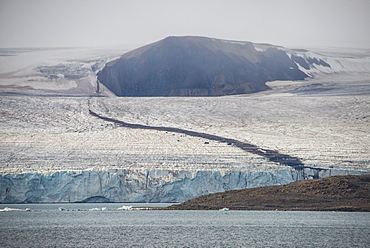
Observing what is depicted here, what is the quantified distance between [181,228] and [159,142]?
1358cm

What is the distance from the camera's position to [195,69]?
63406mm

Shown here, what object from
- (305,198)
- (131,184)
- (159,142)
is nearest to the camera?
(305,198)

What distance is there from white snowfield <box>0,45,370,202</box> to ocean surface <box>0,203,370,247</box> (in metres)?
3.06

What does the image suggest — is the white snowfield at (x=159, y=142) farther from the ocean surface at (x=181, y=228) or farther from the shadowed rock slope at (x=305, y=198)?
the ocean surface at (x=181, y=228)

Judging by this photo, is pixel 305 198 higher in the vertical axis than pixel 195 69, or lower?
lower

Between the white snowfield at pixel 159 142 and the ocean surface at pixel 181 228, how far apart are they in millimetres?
3057

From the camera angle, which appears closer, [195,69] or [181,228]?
[181,228]

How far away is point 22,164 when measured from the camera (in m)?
28.8

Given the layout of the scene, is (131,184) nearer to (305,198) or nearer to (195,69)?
(305,198)

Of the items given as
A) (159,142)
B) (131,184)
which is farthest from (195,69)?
(131,184)

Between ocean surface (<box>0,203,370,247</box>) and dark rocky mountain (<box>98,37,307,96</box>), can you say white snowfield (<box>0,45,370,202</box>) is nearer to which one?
ocean surface (<box>0,203,370,247</box>)

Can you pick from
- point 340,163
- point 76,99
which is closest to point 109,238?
point 340,163

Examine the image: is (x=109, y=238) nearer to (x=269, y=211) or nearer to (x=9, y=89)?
(x=269, y=211)

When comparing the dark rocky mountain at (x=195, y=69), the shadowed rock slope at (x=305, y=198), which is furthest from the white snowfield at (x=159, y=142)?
the dark rocky mountain at (x=195, y=69)
